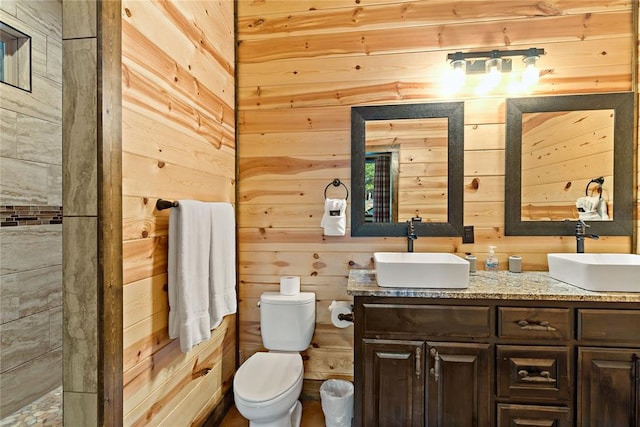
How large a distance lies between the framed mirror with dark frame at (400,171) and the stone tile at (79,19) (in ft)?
4.76

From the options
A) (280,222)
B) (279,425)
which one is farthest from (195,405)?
(280,222)

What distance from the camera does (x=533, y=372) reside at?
1500 mm

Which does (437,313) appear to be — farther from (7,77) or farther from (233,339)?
(7,77)

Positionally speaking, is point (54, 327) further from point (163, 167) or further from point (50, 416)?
point (163, 167)

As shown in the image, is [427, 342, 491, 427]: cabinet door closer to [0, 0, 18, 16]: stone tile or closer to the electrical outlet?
the electrical outlet

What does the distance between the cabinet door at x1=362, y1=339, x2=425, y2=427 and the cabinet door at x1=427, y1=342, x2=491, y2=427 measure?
6 cm

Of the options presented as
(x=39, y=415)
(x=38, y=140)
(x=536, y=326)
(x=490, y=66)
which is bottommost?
(x=39, y=415)

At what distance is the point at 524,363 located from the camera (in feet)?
4.92

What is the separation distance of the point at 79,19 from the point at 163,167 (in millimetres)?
588

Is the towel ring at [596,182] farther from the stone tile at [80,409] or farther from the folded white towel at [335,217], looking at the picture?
the stone tile at [80,409]

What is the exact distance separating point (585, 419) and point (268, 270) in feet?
6.08

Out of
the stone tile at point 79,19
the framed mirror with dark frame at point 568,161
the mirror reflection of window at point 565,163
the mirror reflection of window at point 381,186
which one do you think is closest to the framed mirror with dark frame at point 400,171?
the mirror reflection of window at point 381,186

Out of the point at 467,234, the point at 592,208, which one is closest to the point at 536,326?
the point at 467,234

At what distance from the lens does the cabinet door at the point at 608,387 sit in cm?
145
